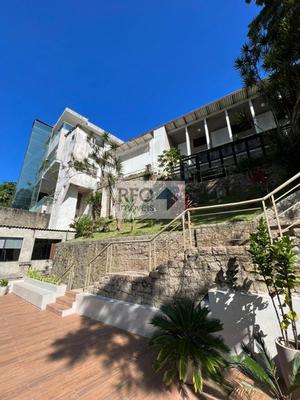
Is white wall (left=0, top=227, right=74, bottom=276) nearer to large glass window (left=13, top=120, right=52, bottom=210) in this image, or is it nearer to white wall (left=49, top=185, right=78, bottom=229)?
white wall (left=49, top=185, right=78, bottom=229)

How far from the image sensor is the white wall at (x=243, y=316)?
115 inches

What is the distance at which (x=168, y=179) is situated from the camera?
14266 millimetres

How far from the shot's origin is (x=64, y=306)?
252 inches

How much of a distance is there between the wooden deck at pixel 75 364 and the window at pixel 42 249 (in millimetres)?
10321

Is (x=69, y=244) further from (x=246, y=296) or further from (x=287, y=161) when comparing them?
(x=287, y=161)

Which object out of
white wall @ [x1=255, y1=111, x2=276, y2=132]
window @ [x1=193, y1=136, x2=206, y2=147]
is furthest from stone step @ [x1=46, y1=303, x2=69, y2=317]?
window @ [x1=193, y1=136, x2=206, y2=147]

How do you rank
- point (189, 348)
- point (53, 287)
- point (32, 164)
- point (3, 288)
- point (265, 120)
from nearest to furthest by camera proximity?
point (189, 348)
point (53, 287)
point (3, 288)
point (265, 120)
point (32, 164)

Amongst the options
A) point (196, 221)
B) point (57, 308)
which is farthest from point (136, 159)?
point (57, 308)

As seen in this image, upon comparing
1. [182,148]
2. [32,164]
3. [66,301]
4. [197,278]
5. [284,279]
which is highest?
[32,164]

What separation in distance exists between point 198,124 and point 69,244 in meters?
15.1

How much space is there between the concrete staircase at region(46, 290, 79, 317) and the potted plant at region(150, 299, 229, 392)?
13.6 feet

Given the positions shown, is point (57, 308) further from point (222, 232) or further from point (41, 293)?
point (222, 232)

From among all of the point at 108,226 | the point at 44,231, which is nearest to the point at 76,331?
the point at 108,226

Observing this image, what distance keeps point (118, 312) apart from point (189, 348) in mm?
2854
